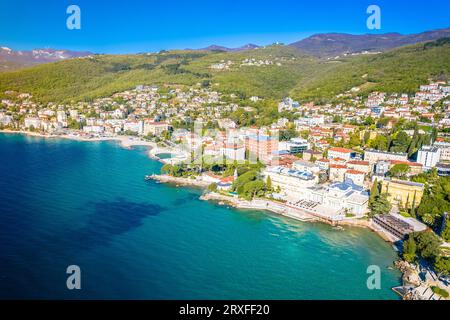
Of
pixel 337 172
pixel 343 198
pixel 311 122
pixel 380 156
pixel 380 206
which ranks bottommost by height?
pixel 380 206

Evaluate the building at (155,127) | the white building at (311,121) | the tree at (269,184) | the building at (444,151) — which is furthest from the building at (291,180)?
the building at (155,127)

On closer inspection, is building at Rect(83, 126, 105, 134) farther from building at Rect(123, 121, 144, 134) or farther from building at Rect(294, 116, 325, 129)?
building at Rect(294, 116, 325, 129)

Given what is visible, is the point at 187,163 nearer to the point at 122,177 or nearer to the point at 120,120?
the point at 122,177

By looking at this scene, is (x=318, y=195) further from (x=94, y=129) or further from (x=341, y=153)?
(x=94, y=129)

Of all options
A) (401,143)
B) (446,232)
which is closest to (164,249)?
(446,232)

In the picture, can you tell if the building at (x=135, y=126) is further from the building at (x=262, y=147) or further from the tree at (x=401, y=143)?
the tree at (x=401, y=143)

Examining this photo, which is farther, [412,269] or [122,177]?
[122,177]
